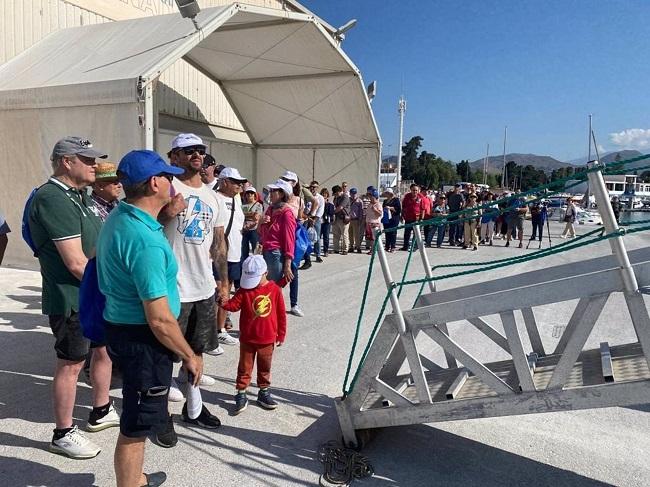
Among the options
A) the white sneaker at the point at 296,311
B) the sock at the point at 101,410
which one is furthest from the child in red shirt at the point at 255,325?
the white sneaker at the point at 296,311

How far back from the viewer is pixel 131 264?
2244 mm

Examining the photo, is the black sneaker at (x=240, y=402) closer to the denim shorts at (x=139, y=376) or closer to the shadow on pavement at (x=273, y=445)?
the shadow on pavement at (x=273, y=445)

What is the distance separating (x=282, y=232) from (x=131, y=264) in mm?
3366

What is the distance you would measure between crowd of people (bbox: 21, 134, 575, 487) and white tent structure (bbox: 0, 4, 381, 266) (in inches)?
147

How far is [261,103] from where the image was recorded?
15.2 meters

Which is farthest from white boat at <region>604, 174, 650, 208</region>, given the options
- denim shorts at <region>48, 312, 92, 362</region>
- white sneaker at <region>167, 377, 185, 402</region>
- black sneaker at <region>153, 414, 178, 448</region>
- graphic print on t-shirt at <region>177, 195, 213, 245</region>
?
white sneaker at <region>167, 377, 185, 402</region>

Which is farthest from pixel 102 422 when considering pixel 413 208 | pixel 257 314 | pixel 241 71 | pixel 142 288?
pixel 241 71

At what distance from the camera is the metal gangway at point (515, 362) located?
2.49 m

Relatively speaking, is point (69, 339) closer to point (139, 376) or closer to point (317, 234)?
point (139, 376)

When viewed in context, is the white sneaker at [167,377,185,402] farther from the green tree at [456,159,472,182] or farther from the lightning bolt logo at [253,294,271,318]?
the green tree at [456,159,472,182]

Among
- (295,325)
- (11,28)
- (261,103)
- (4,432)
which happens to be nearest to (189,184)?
(4,432)

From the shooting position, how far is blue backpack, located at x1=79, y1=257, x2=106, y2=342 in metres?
2.53

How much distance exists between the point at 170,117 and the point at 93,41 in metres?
3.94

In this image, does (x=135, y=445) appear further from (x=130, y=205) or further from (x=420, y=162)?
(x=420, y=162)
